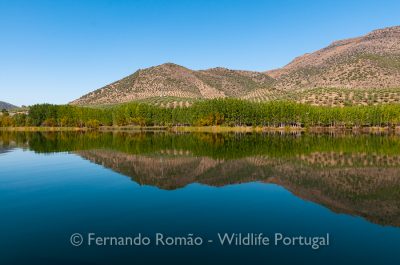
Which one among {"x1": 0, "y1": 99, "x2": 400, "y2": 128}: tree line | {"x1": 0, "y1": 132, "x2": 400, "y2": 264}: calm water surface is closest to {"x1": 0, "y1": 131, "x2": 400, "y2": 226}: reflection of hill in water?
{"x1": 0, "y1": 132, "x2": 400, "y2": 264}: calm water surface

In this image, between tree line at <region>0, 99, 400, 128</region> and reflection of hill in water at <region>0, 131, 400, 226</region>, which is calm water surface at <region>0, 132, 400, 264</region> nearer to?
reflection of hill in water at <region>0, 131, 400, 226</region>

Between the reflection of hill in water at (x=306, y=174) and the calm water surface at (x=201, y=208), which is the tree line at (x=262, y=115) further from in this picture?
the calm water surface at (x=201, y=208)

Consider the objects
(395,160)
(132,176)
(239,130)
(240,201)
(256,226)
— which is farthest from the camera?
(239,130)

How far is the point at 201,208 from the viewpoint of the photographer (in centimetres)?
2681

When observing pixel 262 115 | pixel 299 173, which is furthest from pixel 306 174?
pixel 262 115

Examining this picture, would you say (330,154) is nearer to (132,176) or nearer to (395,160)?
(395,160)

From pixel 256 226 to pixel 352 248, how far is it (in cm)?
586

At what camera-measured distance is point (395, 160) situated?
5444cm

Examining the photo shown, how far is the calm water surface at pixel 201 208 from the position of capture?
58.4 ft

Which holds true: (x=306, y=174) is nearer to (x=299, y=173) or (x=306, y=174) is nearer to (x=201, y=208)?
(x=299, y=173)

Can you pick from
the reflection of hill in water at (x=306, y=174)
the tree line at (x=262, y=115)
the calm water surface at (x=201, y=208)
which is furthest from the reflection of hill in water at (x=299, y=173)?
the tree line at (x=262, y=115)

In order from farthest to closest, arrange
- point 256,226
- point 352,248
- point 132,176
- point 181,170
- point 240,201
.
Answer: point 181,170 < point 132,176 < point 240,201 < point 256,226 < point 352,248

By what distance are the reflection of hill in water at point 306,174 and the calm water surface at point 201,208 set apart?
126 millimetres

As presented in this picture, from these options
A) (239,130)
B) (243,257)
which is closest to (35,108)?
(239,130)
